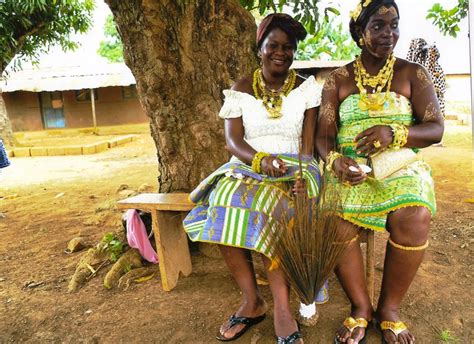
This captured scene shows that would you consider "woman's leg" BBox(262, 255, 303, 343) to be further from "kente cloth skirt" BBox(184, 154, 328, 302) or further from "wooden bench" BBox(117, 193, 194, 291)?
"wooden bench" BBox(117, 193, 194, 291)

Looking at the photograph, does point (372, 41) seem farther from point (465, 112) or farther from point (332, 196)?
point (465, 112)

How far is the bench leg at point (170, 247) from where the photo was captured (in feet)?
9.00

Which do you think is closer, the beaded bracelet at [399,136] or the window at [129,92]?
the beaded bracelet at [399,136]

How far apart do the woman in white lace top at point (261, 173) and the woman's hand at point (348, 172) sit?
18cm

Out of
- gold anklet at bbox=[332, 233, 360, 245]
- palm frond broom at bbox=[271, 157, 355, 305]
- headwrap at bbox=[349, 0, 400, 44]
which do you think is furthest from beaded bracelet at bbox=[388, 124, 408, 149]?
headwrap at bbox=[349, 0, 400, 44]

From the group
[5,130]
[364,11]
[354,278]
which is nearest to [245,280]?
[354,278]

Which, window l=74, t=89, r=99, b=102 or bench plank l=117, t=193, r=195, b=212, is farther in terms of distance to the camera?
window l=74, t=89, r=99, b=102

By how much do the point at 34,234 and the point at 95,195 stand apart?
69.2 inches

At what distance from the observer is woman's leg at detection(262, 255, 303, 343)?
2.03m

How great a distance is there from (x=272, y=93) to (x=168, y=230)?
1.18 metres

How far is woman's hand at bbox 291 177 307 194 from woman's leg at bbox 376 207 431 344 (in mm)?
425

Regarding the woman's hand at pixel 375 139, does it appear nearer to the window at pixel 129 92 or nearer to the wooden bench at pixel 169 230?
the wooden bench at pixel 169 230

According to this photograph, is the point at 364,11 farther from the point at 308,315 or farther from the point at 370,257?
the point at 308,315

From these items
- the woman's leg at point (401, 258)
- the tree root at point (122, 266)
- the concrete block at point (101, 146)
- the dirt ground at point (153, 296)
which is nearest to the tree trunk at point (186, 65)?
the tree root at point (122, 266)
